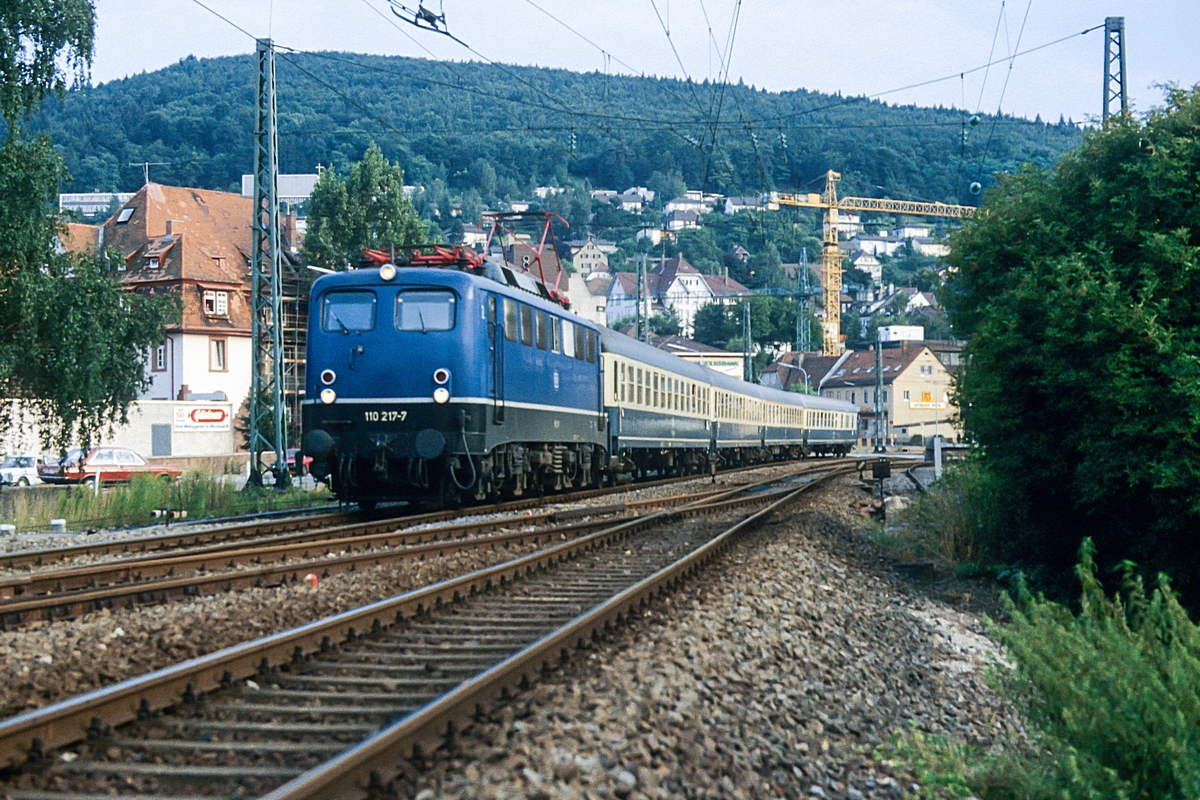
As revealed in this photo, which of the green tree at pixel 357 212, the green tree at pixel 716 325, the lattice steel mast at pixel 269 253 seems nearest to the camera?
the lattice steel mast at pixel 269 253

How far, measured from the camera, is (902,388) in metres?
98.6

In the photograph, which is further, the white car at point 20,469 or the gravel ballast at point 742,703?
the white car at point 20,469

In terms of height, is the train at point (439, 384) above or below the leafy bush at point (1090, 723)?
above

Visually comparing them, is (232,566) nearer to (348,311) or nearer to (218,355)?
(348,311)

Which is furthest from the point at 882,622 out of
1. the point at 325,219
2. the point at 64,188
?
the point at 325,219

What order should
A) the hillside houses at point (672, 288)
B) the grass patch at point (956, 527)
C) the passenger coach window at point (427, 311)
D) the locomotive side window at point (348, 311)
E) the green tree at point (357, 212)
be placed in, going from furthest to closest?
1. the hillside houses at point (672, 288)
2. the green tree at point (357, 212)
3. the locomotive side window at point (348, 311)
4. the passenger coach window at point (427, 311)
5. the grass patch at point (956, 527)

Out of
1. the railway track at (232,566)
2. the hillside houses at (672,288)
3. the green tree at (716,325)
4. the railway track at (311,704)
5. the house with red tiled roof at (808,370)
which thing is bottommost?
the railway track at (311,704)

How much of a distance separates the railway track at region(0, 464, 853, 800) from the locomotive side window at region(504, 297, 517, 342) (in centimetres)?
795

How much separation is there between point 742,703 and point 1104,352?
6719mm

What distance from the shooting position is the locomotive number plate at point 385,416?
1546 centimetres

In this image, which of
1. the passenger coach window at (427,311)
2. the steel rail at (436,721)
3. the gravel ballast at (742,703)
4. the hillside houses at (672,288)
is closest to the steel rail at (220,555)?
the passenger coach window at (427,311)

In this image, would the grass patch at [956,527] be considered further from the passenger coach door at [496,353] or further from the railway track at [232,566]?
the passenger coach door at [496,353]

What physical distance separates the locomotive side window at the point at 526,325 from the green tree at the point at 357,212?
43939mm

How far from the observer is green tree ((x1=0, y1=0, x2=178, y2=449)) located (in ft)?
68.0
